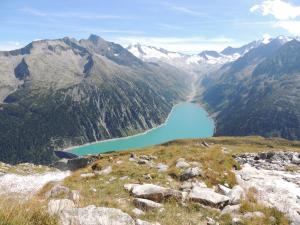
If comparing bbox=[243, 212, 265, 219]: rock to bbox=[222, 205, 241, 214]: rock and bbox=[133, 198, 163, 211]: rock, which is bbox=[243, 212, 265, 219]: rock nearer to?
bbox=[222, 205, 241, 214]: rock

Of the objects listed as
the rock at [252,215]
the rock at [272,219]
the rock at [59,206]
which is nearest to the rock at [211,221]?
the rock at [252,215]

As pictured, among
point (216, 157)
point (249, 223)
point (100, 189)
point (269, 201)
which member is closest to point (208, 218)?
point (249, 223)

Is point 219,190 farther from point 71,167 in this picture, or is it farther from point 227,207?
point 71,167

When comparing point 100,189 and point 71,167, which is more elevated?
point 100,189

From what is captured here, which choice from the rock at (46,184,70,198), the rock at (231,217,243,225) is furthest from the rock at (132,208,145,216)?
the rock at (46,184,70,198)

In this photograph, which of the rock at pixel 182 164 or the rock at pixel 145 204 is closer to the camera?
the rock at pixel 145 204

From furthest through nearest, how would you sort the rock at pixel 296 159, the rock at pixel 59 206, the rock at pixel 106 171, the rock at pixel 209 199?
1. the rock at pixel 296 159
2. the rock at pixel 106 171
3. the rock at pixel 209 199
4. the rock at pixel 59 206

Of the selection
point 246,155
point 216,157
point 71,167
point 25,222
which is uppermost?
point 25,222

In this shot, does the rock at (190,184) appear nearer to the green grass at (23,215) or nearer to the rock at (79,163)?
the green grass at (23,215)

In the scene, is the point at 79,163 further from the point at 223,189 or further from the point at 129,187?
the point at 223,189
